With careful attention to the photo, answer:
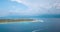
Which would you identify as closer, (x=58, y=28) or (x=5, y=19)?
(x=5, y=19)

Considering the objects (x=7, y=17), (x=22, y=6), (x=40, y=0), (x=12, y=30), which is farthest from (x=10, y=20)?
(x=40, y=0)

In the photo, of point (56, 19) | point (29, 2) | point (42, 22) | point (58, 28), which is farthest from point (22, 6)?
point (58, 28)

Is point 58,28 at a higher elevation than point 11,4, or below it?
below

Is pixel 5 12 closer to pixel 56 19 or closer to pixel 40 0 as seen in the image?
pixel 40 0

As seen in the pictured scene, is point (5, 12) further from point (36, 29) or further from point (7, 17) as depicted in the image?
point (36, 29)

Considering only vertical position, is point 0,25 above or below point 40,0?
below

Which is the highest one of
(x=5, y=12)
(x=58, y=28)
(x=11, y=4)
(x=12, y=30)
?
(x=11, y=4)
